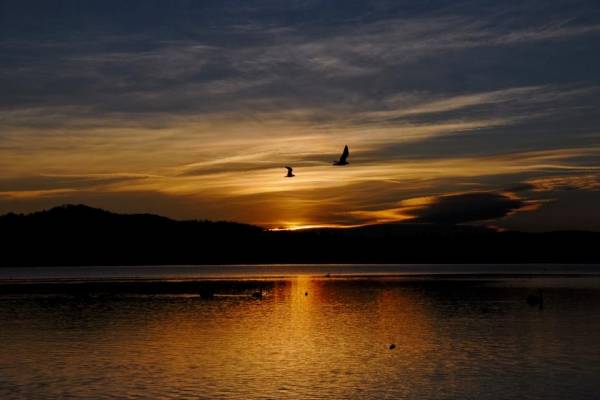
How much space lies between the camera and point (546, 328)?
6019 cm

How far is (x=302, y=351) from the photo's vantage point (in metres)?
47.7

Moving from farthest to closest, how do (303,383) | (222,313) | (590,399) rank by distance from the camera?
(222,313) → (303,383) → (590,399)

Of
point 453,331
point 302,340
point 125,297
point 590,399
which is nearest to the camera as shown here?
point 590,399

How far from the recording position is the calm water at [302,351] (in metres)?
35.7

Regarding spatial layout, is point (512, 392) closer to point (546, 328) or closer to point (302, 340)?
point (302, 340)

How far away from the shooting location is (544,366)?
41.9 meters

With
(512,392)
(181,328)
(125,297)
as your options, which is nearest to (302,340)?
(181,328)

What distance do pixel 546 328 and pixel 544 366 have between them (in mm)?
19222

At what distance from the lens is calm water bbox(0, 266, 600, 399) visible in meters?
35.7

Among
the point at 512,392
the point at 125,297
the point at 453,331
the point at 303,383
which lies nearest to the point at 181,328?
the point at 453,331

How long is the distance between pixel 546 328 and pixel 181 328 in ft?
91.0

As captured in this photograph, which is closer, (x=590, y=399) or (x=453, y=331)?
(x=590, y=399)

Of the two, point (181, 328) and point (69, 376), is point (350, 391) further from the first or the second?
point (181, 328)

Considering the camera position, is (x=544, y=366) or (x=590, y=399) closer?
(x=590, y=399)
